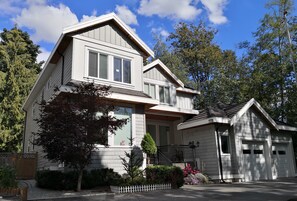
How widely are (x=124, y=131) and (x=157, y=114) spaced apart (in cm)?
570

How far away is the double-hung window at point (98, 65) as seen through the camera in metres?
13.7

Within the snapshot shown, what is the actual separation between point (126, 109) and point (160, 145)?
7.30m

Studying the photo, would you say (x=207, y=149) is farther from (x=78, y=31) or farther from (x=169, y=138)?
(x=78, y=31)

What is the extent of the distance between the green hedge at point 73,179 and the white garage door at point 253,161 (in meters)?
8.72

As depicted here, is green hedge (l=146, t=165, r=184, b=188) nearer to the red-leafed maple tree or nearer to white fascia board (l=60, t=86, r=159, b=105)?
the red-leafed maple tree

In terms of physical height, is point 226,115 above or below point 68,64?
below

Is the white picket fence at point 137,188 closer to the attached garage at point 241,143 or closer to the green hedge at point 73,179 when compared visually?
the green hedge at point 73,179

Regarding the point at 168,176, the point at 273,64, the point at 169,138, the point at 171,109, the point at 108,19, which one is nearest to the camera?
the point at 168,176

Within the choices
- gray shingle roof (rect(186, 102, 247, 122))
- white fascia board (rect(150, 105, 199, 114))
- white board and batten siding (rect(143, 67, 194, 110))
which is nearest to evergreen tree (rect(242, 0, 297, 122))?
gray shingle roof (rect(186, 102, 247, 122))

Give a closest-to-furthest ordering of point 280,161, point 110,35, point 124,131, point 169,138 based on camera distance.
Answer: point 124,131
point 110,35
point 280,161
point 169,138

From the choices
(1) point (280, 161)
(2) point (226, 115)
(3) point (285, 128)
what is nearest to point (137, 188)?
(2) point (226, 115)

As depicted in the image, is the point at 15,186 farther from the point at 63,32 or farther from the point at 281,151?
the point at 281,151

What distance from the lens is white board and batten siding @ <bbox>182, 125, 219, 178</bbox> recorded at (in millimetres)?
16000

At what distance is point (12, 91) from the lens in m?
28.6
